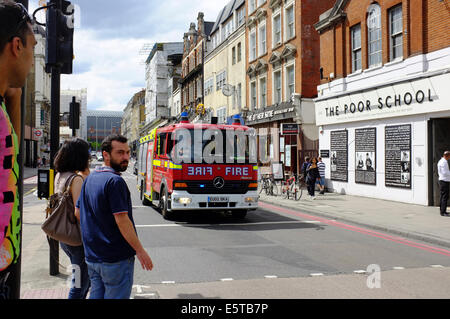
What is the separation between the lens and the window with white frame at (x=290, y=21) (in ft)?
84.2

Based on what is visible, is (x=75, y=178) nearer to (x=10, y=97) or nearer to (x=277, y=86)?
(x=10, y=97)

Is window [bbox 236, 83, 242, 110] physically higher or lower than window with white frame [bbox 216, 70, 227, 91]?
lower

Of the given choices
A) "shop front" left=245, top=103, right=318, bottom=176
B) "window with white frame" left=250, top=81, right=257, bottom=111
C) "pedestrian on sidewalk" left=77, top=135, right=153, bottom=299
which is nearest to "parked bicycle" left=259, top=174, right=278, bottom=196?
"shop front" left=245, top=103, right=318, bottom=176

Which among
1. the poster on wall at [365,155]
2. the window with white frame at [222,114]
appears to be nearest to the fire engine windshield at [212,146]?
the poster on wall at [365,155]

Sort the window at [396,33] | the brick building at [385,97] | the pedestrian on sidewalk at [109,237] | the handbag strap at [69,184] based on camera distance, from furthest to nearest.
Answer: the window at [396,33] → the brick building at [385,97] → the handbag strap at [69,184] → the pedestrian on sidewalk at [109,237]

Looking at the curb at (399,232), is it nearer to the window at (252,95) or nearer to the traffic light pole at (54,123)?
the traffic light pole at (54,123)

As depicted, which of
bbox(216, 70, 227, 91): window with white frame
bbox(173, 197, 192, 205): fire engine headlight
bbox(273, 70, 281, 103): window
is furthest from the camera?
bbox(216, 70, 227, 91): window with white frame

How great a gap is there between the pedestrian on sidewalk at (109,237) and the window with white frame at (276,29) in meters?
25.9

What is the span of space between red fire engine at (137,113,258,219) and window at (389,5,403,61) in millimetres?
8424

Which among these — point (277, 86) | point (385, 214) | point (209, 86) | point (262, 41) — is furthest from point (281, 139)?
point (209, 86)

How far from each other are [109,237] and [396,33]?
1651cm

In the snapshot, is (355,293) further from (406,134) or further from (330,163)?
(330,163)

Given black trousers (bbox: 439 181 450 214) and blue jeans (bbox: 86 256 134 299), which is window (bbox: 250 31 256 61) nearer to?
black trousers (bbox: 439 181 450 214)

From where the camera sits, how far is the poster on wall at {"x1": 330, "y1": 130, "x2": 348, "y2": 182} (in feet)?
65.7
